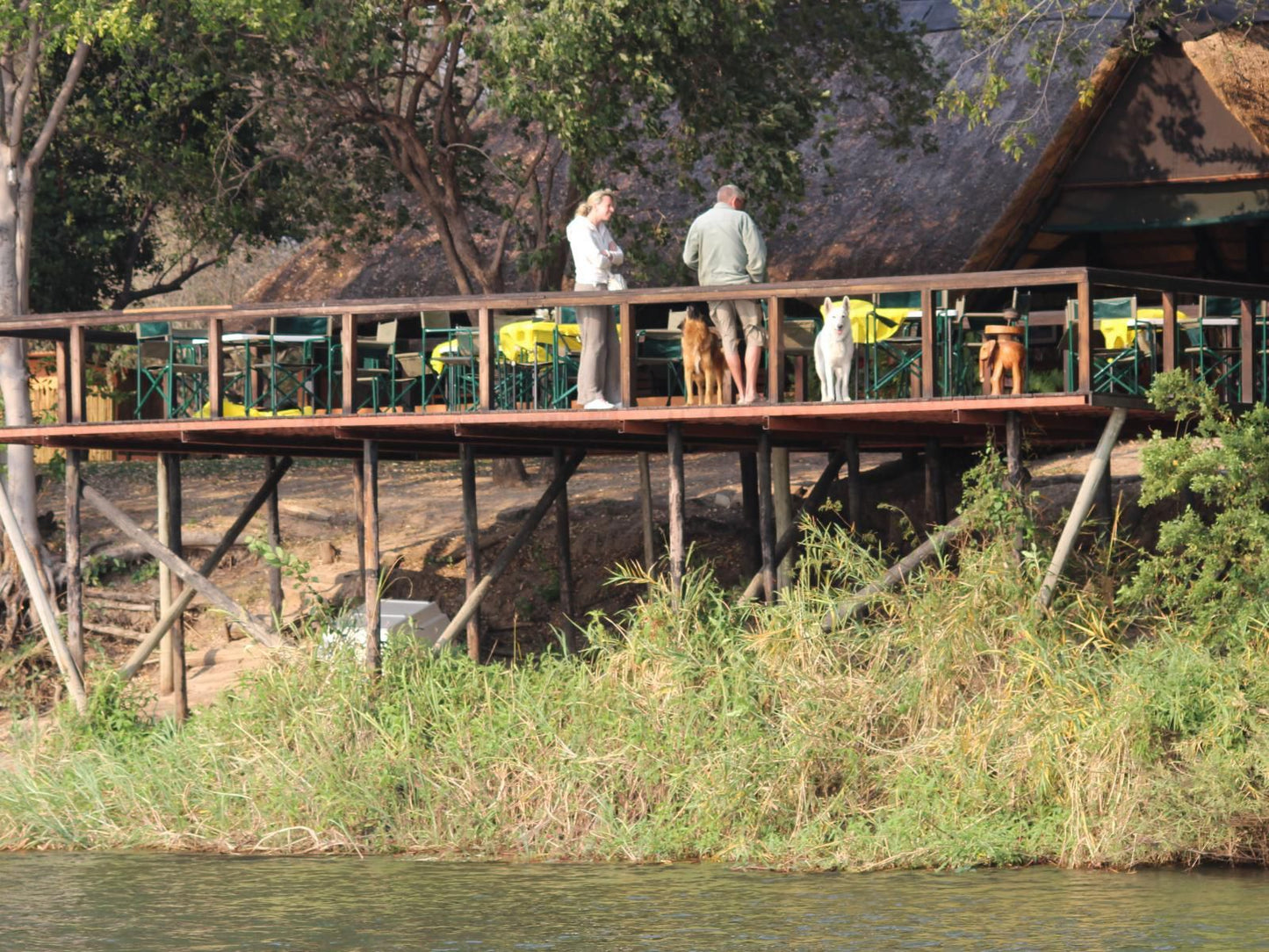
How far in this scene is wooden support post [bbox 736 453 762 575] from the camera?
20.2 m

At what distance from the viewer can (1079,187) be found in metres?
23.3

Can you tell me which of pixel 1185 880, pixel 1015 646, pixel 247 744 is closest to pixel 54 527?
pixel 247 744

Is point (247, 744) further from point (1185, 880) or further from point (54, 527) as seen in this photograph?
point (54, 527)

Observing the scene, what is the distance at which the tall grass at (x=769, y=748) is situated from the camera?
1350 centimetres

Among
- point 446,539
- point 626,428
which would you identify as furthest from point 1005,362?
point 446,539

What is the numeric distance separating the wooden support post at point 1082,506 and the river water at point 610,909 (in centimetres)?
213

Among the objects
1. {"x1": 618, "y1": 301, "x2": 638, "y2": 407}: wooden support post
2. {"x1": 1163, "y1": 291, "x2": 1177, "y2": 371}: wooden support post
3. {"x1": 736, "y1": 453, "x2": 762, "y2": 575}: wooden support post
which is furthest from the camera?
{"x1": 736, "y1": 453, "x2": 762, "y2": 575}: wooden support post

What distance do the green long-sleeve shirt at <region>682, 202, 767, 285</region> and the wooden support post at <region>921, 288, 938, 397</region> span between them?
1.21 metres

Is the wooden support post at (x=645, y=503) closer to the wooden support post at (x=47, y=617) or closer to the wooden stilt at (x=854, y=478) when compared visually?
the wooden stilt at (x=854, y=478)

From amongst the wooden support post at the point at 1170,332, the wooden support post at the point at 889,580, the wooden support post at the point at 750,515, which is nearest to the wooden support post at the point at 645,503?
the wooden support post at the point at 750,515

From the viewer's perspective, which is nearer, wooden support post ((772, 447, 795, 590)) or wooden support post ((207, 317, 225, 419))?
wooden support post ((207, 317, 225, 419))

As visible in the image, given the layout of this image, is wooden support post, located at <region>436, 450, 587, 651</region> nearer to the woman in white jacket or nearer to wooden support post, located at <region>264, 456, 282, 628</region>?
the woman in white jacket

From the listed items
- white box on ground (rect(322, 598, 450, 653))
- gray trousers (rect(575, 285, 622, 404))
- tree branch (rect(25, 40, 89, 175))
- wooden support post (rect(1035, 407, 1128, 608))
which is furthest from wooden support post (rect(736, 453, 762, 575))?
tree branch (rect(25, 40, 89, 175))

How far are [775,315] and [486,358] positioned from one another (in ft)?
7.03
